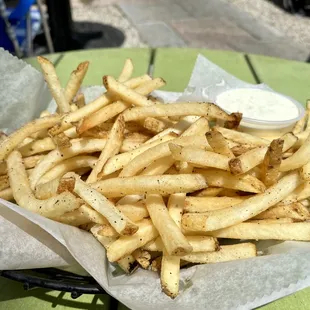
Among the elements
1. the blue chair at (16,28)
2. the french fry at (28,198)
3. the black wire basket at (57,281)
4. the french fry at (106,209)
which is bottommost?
the blue chair at (16,28)

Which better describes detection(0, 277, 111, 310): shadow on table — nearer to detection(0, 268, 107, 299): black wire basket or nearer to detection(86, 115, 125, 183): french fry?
detection(0, 268, 107, 299): black wire basket

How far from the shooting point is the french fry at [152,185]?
1027 mm

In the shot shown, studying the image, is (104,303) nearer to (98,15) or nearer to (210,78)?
(210,78)

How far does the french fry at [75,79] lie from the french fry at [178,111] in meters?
0.28

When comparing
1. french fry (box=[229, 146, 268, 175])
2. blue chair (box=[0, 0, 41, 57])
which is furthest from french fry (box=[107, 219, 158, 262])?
blue chair (box=[0, 0, 41, 57])

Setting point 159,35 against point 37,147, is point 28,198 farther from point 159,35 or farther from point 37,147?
point 159,35

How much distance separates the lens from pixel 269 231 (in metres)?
1.07

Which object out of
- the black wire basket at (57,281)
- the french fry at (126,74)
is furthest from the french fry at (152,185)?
the french fry at (126,74)

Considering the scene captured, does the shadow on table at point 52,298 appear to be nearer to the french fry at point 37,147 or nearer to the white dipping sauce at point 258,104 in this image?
the french fry at point 37,147

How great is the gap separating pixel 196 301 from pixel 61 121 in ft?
2.17

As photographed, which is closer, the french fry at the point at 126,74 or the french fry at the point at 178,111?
the french fry at the point at 178,111

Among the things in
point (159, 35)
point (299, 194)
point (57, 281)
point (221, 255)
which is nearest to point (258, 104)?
point (299, 194)

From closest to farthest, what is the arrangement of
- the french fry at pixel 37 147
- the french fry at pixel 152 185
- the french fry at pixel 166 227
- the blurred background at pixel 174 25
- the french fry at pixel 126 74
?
the french fry at pixel 166 227 < the french fry at pixel 152 185 < the french fry at pixel 37 147 < the french fry at pixel 126 74 < the blurred background at pixel 174 25

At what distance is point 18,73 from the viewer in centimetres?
163
